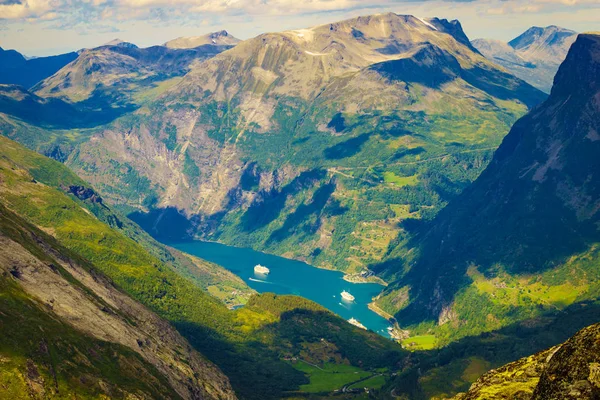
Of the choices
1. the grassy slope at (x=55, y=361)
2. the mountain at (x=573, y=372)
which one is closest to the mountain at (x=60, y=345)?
the grassy slope at (x=55, y=361)

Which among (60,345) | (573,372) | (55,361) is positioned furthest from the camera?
(60,345)

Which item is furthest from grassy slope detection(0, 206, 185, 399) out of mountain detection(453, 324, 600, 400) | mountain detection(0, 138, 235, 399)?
mountain detection(453, 324, 600, 400)

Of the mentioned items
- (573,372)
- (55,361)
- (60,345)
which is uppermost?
(573,372)

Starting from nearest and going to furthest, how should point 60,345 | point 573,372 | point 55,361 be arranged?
point 573,372, point 55,361, point 60,345

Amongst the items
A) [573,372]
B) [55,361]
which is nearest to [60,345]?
[55,361]

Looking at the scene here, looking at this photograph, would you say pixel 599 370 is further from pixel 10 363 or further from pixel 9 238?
pixel 9 238

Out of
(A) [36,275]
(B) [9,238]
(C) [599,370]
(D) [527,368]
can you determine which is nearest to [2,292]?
(A) [36,275]

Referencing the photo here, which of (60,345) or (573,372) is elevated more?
(573,372)

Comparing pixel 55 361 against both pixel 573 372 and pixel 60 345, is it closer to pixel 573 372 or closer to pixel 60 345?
pixel 60 345

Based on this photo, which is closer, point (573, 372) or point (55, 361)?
point (573, 372)

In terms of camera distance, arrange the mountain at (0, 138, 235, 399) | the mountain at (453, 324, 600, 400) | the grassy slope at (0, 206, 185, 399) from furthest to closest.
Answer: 1. the mountain at (0, 138, 235, 399)
2. the grassy slope at (0, 206, 185, 399)
3. the mountain at (453, 324, 600, 400)

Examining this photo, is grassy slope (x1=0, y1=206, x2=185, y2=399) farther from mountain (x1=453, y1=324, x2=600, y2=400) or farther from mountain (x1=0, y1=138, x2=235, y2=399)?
mountain (x1=453, y1=324, x2=600, y2=400)

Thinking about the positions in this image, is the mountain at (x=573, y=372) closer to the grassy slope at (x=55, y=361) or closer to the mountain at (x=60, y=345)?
the grassy slope at (x=55, y=361)
